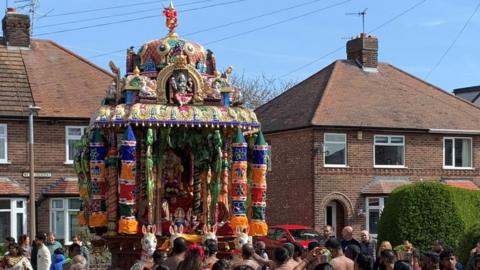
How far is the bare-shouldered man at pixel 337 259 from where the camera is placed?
432 inches

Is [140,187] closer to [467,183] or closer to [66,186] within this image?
[66,186]

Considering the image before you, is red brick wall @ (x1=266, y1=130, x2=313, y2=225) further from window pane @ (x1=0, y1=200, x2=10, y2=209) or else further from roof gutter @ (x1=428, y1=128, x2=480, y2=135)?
window pane @ (x1=0, y1=200, x2=10, y2=209)

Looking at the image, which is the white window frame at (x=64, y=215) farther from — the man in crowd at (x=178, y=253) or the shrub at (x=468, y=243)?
the man in crowd at (x=178, y=253)

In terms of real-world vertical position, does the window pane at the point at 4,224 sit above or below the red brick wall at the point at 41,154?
below

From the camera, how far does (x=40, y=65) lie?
33.1 metres

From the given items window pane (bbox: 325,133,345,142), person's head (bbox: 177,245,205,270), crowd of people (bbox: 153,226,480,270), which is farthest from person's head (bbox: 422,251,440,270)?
window pane (bbox: 325,133,345,142)

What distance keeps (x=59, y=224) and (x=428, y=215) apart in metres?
12.3

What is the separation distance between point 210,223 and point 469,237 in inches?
227

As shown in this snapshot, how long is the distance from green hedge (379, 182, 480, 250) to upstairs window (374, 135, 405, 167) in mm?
8569

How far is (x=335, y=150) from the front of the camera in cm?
3362

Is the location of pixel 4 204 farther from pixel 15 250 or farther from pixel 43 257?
pixel 15 250

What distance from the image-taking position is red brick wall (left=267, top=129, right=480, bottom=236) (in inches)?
1305

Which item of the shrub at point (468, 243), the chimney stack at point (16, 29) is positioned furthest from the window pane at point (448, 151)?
the chimney stack at point (16, 29)

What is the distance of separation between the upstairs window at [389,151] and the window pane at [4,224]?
13572 millimetres
